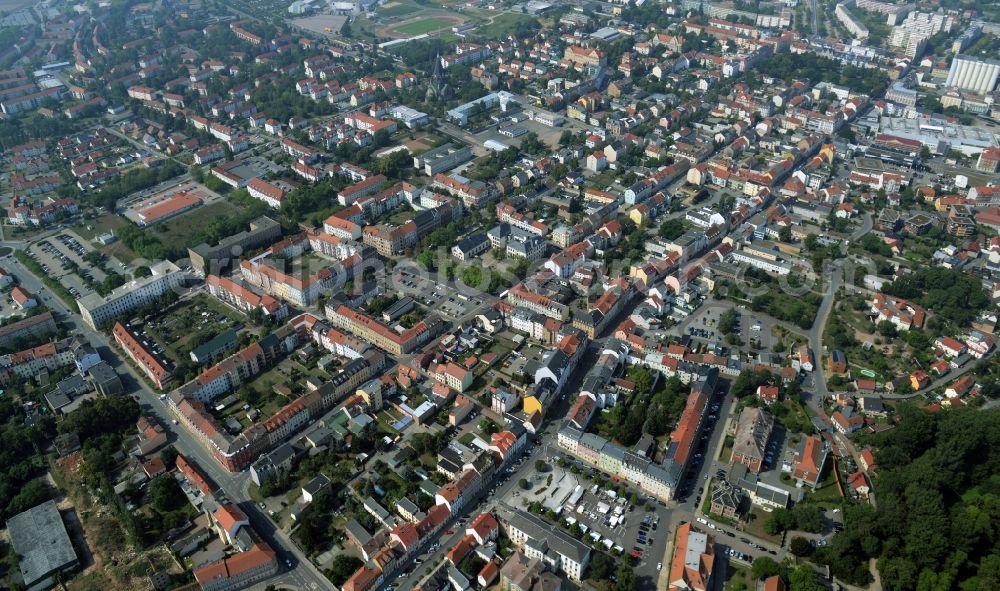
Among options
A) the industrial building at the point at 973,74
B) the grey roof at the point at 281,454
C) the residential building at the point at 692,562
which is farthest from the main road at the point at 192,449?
the industrial building at the point at 973,74

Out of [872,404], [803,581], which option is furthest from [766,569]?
[872,404]

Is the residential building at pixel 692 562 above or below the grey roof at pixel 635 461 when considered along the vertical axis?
below

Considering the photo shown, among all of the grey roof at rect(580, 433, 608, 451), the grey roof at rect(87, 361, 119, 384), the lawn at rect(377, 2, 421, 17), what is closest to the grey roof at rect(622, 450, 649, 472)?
the grey roof at rect(580, 433, 608, 451)

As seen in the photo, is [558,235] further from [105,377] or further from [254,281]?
[105,377]

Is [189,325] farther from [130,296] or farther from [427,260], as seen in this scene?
[427,260]

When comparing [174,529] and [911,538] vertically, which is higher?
[911,538]

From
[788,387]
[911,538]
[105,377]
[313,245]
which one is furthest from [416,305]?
[911,538]

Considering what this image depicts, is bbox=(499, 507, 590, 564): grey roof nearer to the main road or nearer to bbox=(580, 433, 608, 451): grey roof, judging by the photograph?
bbox=(580, 433, 608, 451): grey roof

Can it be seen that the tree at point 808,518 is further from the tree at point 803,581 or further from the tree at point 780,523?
the tree at point 803,581
